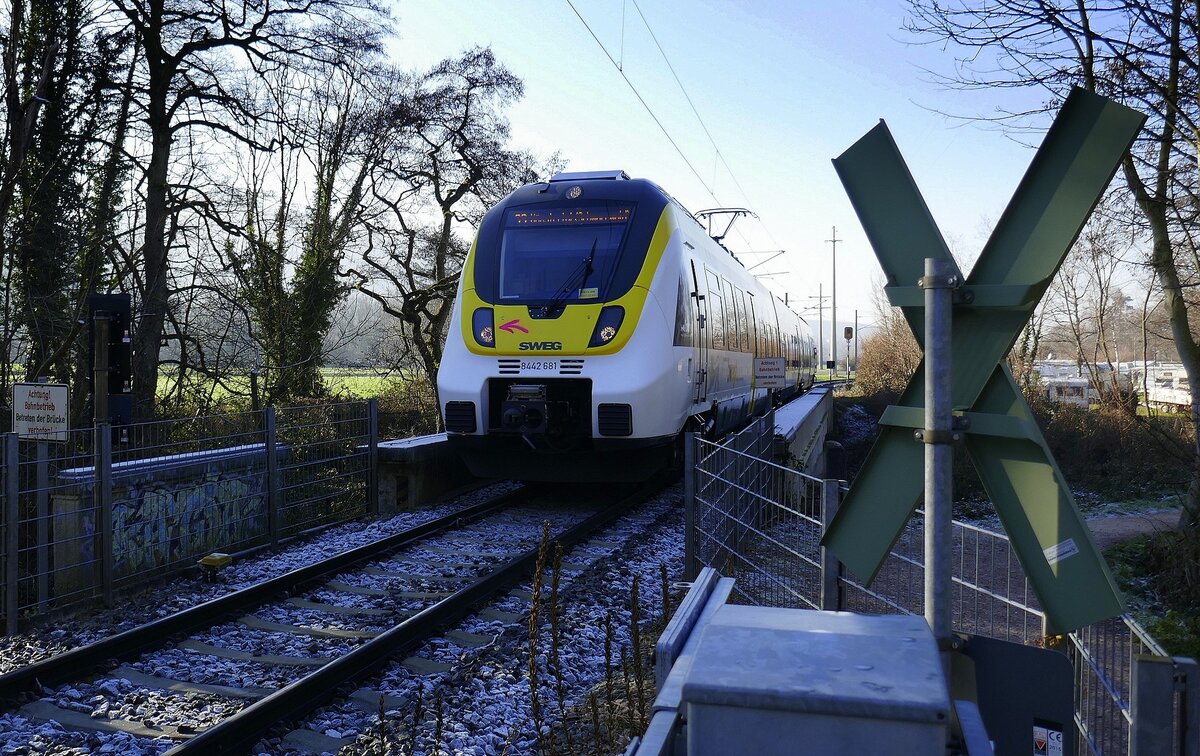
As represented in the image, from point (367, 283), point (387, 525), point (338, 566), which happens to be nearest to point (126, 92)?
point (367, 283)

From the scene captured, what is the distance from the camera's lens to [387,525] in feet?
32.3

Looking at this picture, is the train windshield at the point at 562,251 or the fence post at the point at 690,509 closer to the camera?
the fence post at the point at 690,509

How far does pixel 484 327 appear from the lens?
9.99 m

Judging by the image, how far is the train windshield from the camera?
9852 millimetres

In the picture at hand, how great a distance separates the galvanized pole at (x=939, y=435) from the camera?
2.18m

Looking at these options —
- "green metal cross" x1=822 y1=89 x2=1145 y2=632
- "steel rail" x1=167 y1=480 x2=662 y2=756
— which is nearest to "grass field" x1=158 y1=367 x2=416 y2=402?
"steel rail" x1=167 y1=480 x2=662 y2=756

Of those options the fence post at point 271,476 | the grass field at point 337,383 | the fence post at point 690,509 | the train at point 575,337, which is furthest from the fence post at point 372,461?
the grass field at point 337,383

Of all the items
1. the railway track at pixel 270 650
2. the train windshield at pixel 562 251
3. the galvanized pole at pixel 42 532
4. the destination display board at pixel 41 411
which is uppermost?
the train windshield at pixel 562 251

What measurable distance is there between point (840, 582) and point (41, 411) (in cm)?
626

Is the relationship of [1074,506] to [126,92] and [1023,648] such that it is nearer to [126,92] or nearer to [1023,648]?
[1023,648]

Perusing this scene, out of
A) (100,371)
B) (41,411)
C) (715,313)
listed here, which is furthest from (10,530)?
(715,313)

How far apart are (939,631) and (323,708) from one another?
362cm

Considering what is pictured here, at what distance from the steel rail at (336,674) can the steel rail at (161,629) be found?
1339mm

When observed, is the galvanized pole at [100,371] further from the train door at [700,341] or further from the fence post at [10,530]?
the train door at [700,341]
